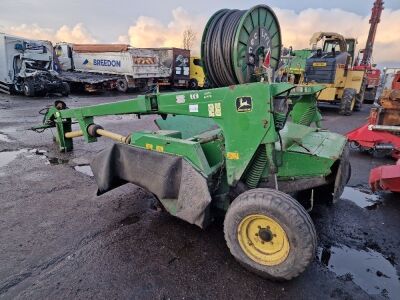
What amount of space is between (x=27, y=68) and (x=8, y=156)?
435 inches

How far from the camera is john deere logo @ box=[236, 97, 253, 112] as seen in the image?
8.41 feet

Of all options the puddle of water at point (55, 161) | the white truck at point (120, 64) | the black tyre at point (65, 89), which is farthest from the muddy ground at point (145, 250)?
the white truck at point (120, 64)

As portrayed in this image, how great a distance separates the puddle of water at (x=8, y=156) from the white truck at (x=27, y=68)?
9.99m

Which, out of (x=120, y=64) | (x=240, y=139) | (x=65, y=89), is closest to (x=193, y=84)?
(x=120, y=64)

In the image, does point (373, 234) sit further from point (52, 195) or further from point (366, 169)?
point (52, 195)

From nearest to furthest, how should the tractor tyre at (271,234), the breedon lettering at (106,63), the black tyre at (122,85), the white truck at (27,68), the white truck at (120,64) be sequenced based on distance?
the tractor tyre at (271,234) < the white truck at (27,68) < the white truck at (120,64) < the breedon lettering at (106,63) < the black tyre at (122,85)

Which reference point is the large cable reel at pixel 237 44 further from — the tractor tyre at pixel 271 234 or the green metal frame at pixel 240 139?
the tractor tyre at pixel 271 234

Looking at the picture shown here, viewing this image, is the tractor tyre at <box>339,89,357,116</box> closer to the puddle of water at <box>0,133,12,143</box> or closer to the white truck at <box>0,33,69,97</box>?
the puddle of water at <box>0,133,12,143</box>

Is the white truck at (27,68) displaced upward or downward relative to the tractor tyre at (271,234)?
upward

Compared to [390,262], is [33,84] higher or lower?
higher

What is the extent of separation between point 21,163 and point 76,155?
0.95m

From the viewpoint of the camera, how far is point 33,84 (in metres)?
14.5

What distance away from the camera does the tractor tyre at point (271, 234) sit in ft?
7.35

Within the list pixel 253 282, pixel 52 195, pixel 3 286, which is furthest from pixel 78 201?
pixel 253 282
